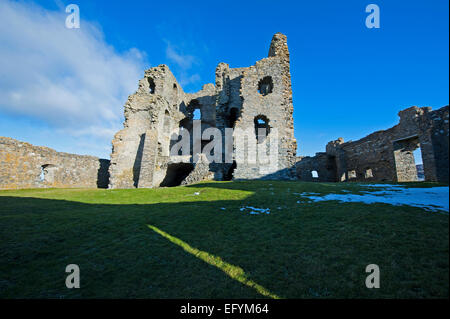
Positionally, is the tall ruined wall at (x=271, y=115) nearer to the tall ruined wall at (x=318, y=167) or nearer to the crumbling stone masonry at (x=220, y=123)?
the crumbling stone masonry at (x=220, y=123)

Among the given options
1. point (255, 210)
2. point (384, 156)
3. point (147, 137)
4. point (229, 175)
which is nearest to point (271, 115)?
point (229, 175)

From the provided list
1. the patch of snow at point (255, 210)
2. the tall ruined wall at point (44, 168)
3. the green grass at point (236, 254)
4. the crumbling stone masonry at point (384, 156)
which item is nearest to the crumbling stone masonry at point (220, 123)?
the tall ruined wall at point (44, 168)

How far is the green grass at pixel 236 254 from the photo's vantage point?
267cm

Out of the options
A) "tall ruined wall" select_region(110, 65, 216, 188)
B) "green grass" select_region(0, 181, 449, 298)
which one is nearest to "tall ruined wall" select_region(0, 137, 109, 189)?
"tall ruined wall" select_region(110, 65, 216, 188)

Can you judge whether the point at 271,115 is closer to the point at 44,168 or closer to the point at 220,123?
the point at 220,123

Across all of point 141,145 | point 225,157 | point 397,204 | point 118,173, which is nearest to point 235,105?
point 225,157

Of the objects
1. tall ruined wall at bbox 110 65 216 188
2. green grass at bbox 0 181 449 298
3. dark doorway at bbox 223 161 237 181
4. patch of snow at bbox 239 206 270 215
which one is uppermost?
tall ruined wall at bbox 110 65 216 188

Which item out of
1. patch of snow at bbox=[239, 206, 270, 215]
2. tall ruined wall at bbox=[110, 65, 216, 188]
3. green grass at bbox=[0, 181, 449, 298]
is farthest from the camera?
tall ruined wall at bbox=[110, 65, 216, 188]

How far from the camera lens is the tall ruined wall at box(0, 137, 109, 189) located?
15.3m

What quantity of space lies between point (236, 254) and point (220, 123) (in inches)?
662

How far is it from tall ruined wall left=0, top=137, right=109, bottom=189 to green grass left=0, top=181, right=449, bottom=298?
1419 cm

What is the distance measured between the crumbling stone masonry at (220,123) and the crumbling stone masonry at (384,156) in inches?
337

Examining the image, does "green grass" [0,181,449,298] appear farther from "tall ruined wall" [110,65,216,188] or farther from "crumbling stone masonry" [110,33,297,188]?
"tall ruined wall" [110,65,216,188]
